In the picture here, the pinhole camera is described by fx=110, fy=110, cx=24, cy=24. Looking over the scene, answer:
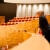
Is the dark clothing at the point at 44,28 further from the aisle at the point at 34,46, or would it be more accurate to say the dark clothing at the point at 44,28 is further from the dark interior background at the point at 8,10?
the dark interior background at the point at 8,10

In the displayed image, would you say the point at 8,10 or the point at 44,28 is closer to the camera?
the point at 44,28

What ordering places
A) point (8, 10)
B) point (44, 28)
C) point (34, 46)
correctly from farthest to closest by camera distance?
1. point (8, 10)
2. point (44, 28)
3. point (34, 46)

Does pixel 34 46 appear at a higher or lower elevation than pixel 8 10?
lower

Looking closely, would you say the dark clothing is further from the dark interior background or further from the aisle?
the dark interior background

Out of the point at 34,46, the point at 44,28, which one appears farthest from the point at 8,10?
the point at 34,46

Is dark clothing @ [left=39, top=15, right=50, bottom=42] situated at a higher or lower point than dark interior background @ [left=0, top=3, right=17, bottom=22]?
lower

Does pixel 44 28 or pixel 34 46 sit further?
pixel 44 28

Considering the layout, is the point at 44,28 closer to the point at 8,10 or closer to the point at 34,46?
the point at 34,46

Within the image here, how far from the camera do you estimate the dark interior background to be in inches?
202

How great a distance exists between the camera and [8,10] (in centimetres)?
529

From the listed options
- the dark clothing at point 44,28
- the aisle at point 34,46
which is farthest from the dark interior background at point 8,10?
the aisle at point 34,46

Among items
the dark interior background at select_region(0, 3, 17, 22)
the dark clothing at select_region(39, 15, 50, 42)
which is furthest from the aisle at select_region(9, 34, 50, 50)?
the dark interior background at select_region(0, 3, 17, 22)

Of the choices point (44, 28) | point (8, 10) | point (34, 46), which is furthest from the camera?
point (8, 10)

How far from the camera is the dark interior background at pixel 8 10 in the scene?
5.13m
